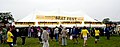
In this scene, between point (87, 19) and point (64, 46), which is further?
point (87, 19)

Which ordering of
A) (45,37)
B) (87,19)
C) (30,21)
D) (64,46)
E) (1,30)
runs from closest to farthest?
(45,37)
(64,46)
(1,30)
(30,21)
(87,19)

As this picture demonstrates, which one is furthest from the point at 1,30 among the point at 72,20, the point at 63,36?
the point at 72,20

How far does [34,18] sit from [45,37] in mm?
19473

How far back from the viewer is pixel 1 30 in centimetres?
2708

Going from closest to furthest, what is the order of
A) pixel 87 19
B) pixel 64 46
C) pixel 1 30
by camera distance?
pixel 64 46 → pixel 1 30 → pixel 87 19

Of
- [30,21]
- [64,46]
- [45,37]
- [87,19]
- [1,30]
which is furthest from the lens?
[87,19]

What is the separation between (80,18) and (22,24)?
731 centimetres

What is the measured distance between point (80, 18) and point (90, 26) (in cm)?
160

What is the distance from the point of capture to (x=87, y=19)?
39.2 m

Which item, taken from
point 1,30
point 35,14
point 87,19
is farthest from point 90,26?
point 1,30

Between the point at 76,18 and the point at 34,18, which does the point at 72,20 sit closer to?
the point at 76,18

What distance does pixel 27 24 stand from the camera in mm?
37125

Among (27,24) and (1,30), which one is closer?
(1,30)

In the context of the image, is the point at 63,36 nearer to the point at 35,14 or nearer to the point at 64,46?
the point at 64,46
